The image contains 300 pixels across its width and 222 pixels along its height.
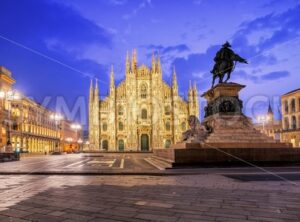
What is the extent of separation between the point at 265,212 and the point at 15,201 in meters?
4.39

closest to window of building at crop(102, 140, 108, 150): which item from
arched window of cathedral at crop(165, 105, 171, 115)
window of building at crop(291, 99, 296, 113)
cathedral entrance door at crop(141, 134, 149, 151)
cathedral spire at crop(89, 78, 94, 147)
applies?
cathedral spire at crop(89, 78, 94, 147)

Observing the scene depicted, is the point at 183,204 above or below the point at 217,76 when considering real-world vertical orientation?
below

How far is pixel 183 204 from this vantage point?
5.75 metres

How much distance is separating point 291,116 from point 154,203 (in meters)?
52.6

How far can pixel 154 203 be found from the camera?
585 centimetres

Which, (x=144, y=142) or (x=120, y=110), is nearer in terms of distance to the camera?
(x=144, y=142)

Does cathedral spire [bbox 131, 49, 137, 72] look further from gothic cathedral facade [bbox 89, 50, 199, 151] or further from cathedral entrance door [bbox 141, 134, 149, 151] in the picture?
cathedral entrance door [bbox 141, 134, 149, 151]

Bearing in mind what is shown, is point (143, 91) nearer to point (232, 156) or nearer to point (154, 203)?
point (232, 156)

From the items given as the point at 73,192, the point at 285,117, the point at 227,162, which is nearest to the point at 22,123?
the point at 285,117

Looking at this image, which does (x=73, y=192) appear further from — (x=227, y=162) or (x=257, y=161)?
(x=257, y=161)

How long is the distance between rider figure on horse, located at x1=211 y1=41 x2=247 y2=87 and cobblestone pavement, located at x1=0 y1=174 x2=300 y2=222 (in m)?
10.8

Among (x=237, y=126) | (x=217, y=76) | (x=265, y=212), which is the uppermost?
(x=217, y=76)

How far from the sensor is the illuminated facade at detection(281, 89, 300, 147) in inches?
2014

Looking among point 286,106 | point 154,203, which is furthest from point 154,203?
point 286,106
